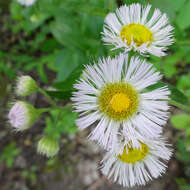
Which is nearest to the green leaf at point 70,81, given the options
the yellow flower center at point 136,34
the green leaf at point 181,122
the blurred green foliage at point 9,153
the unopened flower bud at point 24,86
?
the unopened flower bud at point 24,86

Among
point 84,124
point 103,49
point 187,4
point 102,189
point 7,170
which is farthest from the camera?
point 7,170

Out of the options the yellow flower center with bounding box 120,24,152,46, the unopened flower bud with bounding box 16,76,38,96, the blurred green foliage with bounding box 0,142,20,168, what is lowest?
the blurred green foliage with bounding box 0,142,20,168

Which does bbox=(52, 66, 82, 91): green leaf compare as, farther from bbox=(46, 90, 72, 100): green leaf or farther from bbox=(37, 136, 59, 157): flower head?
bbox=(37, 136, 59, 157): flower head

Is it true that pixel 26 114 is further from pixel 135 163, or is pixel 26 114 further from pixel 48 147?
pixel 135 163

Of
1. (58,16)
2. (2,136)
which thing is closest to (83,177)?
(2,136)

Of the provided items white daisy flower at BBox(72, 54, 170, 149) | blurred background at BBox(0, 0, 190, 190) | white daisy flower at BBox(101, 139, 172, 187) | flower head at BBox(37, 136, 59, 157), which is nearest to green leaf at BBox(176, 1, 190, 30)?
blurred background at BBox(0, 0, 190, 190)

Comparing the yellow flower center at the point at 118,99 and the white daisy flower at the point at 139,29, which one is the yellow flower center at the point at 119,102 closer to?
the yellow flower center at the point at 118,99

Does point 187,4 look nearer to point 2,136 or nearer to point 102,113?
point 102,113
